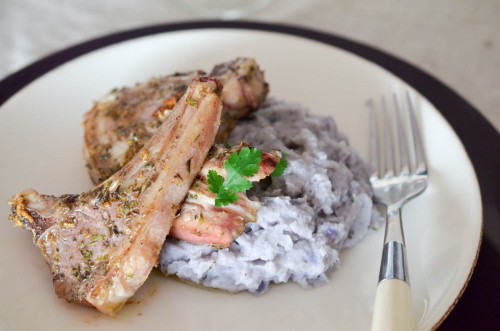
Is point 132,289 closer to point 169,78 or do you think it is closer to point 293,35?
point 169,78

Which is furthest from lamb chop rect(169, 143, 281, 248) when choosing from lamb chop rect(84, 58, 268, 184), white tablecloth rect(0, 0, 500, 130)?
white tablecloth rect(0, 0, 500, 130)

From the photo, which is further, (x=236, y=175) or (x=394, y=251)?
(x=394, y=251)

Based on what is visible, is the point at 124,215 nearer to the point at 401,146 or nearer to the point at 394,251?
the point at 394,251

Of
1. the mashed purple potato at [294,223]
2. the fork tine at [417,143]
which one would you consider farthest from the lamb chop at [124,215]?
the fork tine at [417,143]

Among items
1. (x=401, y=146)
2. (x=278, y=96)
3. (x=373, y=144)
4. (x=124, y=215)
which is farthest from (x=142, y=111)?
(x=401, y=146)

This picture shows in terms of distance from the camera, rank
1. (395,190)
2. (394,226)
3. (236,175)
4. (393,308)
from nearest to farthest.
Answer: (393,308), (236,175), (394,226), (395,190)
